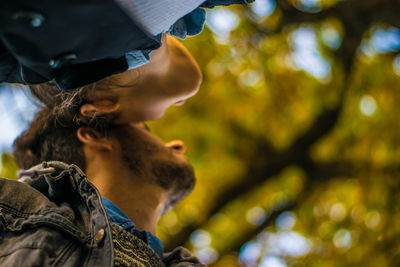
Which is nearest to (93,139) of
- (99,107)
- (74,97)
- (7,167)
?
(99,107)

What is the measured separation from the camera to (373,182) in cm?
345

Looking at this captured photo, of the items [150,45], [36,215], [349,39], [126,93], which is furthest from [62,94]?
[349,39]

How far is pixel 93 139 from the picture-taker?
1659 mm

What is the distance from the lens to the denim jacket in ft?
3.06

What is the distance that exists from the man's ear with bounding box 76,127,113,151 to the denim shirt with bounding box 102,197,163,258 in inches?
10.5

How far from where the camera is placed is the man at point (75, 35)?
0.69 m

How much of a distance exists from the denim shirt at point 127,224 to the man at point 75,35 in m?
0.60

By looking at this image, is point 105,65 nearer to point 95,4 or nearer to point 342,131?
point 95,4

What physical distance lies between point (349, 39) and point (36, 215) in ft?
8.11

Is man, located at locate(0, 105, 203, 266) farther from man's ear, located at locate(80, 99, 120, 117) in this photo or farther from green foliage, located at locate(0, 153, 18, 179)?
green foliage, located at locate(0, 153, 18, 179)

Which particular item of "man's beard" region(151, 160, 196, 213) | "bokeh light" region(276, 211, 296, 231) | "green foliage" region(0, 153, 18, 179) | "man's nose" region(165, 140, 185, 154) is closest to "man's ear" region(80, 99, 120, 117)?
"man's beard" region(151, 160, 196, 213)

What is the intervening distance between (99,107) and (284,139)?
246cm

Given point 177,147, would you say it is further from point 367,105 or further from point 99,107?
point 367,105

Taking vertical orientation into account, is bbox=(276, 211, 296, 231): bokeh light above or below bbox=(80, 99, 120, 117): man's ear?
below
